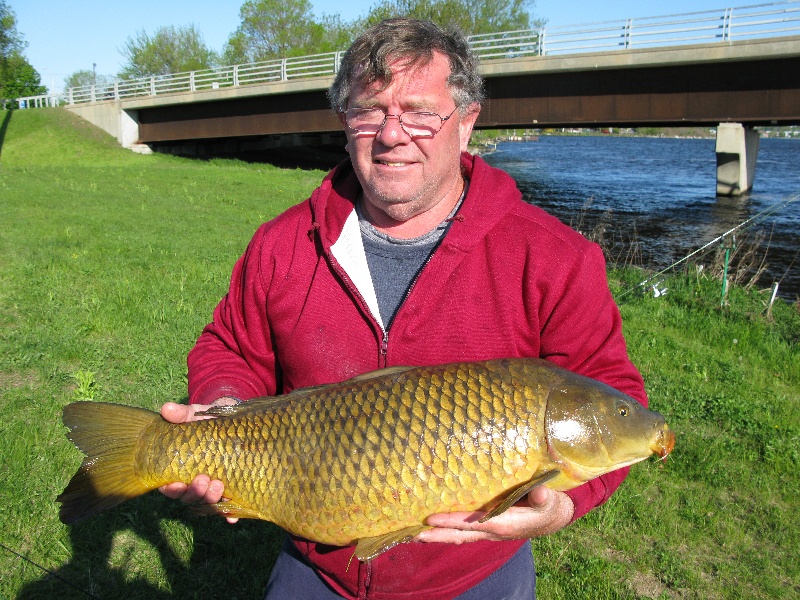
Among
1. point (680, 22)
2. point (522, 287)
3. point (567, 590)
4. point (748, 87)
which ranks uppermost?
point (680, 22)

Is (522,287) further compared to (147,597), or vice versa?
(147,597)

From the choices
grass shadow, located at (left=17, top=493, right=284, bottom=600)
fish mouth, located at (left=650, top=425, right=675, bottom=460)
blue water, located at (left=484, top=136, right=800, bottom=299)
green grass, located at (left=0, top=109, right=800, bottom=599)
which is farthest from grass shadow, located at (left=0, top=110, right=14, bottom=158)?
fish mouth, located at (left=650, top=425, right=675, bottom=460)

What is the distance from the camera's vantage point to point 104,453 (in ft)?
7.47

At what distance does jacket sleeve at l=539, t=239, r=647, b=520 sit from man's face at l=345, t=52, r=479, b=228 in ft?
1.67

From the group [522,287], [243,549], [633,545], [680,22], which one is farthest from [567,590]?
[680,22]

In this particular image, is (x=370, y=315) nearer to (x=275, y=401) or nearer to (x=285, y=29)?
(x=275, y=401)

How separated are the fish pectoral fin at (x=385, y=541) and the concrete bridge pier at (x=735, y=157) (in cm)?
2399

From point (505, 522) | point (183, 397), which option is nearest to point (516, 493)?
point (505, 522)

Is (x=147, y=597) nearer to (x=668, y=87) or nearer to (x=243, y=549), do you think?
(x=243, y=549)

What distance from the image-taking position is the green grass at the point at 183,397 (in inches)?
144

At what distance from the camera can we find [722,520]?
4156mm

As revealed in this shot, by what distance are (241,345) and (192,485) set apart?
588mm

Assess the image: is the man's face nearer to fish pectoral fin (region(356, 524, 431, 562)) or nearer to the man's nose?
the man's nose

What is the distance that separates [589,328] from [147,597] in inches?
106
